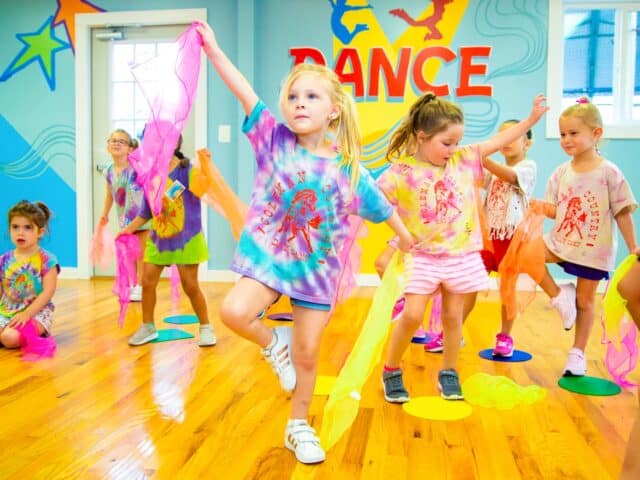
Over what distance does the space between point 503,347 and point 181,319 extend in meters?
1.91

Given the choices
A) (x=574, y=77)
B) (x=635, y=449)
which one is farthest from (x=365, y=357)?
(x=574, y=77)

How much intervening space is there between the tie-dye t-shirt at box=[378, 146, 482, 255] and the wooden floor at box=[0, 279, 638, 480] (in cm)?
61

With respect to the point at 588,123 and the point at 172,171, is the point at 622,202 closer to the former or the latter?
the point at 588,123

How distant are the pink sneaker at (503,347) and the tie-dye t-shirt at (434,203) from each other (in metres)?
0.84

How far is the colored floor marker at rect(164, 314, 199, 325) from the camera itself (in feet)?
12.5

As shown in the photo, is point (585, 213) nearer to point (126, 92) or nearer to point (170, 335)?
point (170, 335)

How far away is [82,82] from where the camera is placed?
576 centimetres

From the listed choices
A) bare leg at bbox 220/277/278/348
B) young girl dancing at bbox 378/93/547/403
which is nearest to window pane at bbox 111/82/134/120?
young girl dancing at bbox 378/93/547/403

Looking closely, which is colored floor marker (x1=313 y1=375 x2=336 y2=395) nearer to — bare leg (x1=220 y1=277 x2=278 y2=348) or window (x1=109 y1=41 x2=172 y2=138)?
bare leg (x1=220 y1=277 x2=278 y2=348)

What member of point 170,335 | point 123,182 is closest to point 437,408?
point 170,335

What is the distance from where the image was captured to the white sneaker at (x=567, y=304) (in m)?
2.87

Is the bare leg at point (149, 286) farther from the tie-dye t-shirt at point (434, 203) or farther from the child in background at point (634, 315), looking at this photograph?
the child in background at point (634, 315)

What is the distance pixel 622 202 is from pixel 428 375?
1.07 metres

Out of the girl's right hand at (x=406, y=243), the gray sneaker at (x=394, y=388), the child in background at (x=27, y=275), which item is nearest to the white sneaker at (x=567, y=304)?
the gray sneaker at (x=394, y=388)
